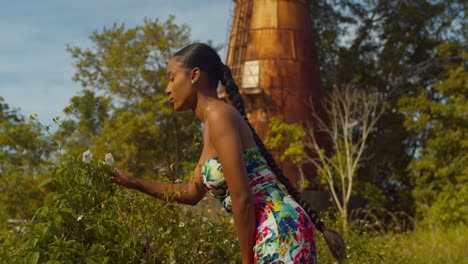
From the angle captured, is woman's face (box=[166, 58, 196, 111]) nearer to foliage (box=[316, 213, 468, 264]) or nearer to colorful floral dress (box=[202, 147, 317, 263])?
colorful floral dress (box=[202, 147, 317, 263])

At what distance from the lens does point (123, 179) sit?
12.2ft

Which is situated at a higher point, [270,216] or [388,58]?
[388,58]

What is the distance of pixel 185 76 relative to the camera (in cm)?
322

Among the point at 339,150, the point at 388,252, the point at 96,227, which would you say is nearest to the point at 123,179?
the point at 96,227

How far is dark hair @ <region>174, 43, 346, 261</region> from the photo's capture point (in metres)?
3.24

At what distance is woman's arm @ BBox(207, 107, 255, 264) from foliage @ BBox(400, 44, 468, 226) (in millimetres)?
18744

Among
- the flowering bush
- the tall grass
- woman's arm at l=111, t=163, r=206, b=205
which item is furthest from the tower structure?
woman's arm at l=111, t=163, r=206, b=205

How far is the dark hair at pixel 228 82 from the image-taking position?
3.24 metres

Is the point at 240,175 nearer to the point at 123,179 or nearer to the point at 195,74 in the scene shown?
the point at 195,74

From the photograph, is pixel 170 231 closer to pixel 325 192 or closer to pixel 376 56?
pixel 325 192

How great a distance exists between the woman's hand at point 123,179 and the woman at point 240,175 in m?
0.58

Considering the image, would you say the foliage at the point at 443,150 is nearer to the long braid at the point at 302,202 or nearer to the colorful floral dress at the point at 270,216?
the long braid at the point at 302,202

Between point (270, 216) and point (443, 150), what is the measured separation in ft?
70.8

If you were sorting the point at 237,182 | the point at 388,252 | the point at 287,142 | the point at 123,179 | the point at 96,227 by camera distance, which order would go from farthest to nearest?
the point at 287,142, the point at 388,252, the point at 96,227, the point at 123,179, the point at 237,182
